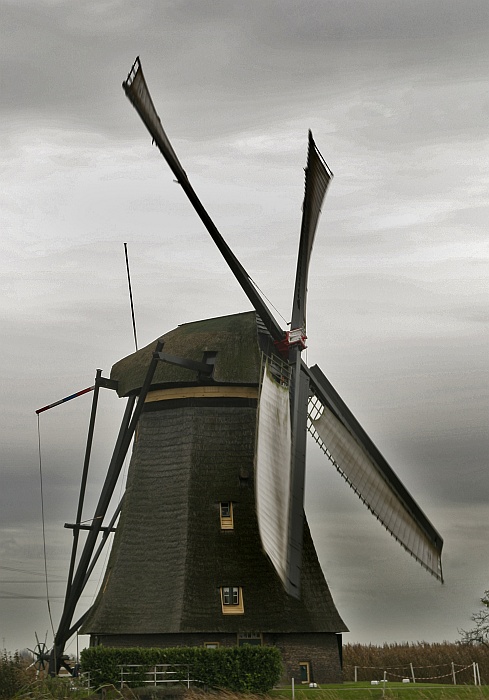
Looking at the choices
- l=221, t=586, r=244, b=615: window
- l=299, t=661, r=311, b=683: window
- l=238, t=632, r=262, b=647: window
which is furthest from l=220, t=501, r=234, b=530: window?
l=299, t=661, r=311, b=683: window

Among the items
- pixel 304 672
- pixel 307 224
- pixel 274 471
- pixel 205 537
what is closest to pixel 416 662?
pixel 304 672

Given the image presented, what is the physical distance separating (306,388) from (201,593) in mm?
5390

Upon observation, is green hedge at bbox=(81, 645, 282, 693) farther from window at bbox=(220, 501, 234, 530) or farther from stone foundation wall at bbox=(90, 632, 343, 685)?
window at bbox=(220, 501, 234, 530)

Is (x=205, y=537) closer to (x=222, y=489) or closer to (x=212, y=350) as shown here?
(x=222, y=489)

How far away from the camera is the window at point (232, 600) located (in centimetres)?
2339

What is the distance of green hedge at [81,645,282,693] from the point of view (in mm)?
21750

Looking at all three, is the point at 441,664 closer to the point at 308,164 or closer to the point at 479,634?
the point at 479,634

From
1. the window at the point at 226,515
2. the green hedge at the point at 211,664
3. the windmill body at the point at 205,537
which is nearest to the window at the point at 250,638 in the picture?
the windmill body at the point at 205,537

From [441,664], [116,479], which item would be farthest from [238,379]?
[441,664]

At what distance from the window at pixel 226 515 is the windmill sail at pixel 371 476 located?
269cm

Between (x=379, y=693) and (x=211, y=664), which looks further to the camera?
(x=379, y=693)

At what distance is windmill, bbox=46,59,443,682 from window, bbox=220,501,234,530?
0.02m

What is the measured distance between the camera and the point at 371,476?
23.9m

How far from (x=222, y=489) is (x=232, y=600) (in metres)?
2.62
